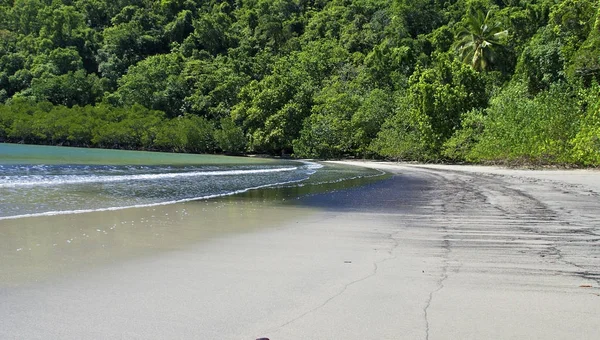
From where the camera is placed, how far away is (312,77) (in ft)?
218

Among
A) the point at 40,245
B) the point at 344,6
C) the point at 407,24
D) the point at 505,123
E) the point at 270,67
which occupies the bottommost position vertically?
the point at 40,245

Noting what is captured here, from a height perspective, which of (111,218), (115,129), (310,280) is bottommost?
(111,218)

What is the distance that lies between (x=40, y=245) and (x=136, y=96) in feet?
244

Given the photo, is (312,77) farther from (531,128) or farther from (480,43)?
(531,128)

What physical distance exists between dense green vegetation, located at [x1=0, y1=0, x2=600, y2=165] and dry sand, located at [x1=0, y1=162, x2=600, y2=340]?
2133 cm

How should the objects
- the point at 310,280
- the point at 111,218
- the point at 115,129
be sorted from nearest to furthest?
the point at 310,280 → the point at 111,218 → the point at 115,129

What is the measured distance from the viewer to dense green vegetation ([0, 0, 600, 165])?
113 ft

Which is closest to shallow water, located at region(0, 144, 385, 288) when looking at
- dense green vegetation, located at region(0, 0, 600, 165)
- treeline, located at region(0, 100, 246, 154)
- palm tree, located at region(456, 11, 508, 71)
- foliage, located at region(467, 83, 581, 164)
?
foliage, located at region(467, 83, 581, 164)

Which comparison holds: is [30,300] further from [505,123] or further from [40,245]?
[505,123]

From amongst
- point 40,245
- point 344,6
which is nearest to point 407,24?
point 344,6

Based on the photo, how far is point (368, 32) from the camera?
6838 centimetres

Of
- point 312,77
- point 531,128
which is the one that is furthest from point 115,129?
point 531,128

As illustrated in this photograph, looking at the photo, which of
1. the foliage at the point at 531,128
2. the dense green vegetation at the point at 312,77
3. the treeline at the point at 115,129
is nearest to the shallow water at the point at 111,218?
the foliage at the point at 531,128

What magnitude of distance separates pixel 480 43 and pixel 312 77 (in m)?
25.2
